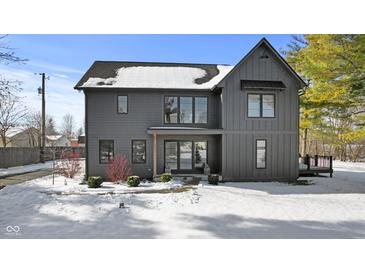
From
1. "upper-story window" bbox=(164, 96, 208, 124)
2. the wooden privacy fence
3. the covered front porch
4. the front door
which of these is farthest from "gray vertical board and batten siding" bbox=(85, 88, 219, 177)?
the wooden privacy fence

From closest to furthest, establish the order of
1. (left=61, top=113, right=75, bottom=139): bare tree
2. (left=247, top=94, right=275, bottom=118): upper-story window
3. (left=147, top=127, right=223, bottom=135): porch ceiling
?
(left=147, top=127, right=223, bottom=135): porch ceiling < (left=247, top=94, right=275, bottom=118): upper-story window < (left=61, top=113, right=75, bottom=139): bare tree

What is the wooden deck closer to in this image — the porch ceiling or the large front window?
the porch ceiling

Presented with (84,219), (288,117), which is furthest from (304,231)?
(288,117)

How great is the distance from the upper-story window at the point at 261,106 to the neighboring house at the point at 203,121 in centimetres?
5

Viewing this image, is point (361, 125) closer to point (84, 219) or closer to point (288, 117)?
point (288, 117)

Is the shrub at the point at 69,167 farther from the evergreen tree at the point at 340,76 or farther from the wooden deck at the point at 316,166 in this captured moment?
the wooden deck at the point at 316,166

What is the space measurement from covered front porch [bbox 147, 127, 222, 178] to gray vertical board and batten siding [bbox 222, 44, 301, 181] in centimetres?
99

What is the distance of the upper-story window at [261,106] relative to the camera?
509 inches

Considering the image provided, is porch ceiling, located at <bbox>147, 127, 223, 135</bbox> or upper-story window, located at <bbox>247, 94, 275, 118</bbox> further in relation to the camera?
upper-story window, located at <bbox>247, 94, 275, 118</bbox>

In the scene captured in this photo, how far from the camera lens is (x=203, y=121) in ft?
45.0

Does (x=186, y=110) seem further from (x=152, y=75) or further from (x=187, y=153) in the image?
(x=152, y=75)

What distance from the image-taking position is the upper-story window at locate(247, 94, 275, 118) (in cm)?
1293

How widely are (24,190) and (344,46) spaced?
1439 centimetres

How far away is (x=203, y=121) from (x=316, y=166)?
7805mm
